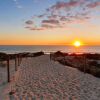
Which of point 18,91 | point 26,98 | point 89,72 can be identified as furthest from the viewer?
point 89,72

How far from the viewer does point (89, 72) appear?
14523 mm

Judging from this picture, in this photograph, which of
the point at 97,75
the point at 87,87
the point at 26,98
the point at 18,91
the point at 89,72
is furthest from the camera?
the point at 89,72

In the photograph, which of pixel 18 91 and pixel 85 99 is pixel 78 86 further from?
pixel 18 91

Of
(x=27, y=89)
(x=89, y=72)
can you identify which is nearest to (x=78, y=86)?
(x=27, y=89)

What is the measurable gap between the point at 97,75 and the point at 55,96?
614cm

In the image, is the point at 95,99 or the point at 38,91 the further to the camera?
the point at 38,91

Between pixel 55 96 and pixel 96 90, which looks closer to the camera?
pixel 55 96

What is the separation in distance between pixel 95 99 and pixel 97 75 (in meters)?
5.92

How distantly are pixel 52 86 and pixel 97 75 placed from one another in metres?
4.76

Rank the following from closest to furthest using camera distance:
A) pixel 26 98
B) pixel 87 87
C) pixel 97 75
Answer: pixel 26 98
pixel 87 87
pixel 97 75

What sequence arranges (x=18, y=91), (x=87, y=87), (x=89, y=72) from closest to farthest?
(x=18, y=91), (x=87, y=87), (x=89, y=72)

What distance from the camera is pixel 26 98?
7387 mm

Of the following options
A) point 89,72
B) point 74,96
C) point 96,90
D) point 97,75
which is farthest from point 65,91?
point 89,72

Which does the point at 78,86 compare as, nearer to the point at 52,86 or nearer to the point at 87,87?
the point at 87,87
